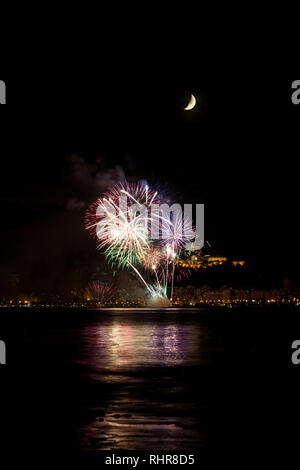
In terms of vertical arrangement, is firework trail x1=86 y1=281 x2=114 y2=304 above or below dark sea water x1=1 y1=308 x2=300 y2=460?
above

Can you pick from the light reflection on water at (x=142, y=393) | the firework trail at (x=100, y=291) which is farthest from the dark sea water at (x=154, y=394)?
the firework trail at (x=100, y=291)

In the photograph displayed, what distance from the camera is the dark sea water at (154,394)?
8.00m

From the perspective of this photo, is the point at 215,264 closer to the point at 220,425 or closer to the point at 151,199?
the point at 151,199

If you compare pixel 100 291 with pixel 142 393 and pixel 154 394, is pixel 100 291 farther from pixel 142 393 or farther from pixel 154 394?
pixel 154 394

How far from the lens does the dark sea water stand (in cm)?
800

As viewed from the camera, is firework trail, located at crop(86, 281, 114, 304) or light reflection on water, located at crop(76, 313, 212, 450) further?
firework trail, located at crop(86, 281, 114, 304)

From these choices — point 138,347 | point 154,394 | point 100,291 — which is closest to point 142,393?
point 154,394

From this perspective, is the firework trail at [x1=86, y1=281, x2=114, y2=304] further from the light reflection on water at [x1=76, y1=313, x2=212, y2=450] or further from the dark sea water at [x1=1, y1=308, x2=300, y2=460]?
the dark sea water at [x1=1, y1=308, x2=300, y2=460]

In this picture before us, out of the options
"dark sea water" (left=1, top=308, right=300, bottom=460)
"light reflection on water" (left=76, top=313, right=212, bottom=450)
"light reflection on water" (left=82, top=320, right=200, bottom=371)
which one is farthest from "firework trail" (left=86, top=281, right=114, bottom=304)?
"dark sea water" (left=1, top=308, right=300, bottom=460)

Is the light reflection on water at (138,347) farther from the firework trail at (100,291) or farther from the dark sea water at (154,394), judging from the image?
the firework trail at (100,291)

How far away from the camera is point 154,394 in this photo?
11.2m

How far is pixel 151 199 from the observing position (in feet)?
154
